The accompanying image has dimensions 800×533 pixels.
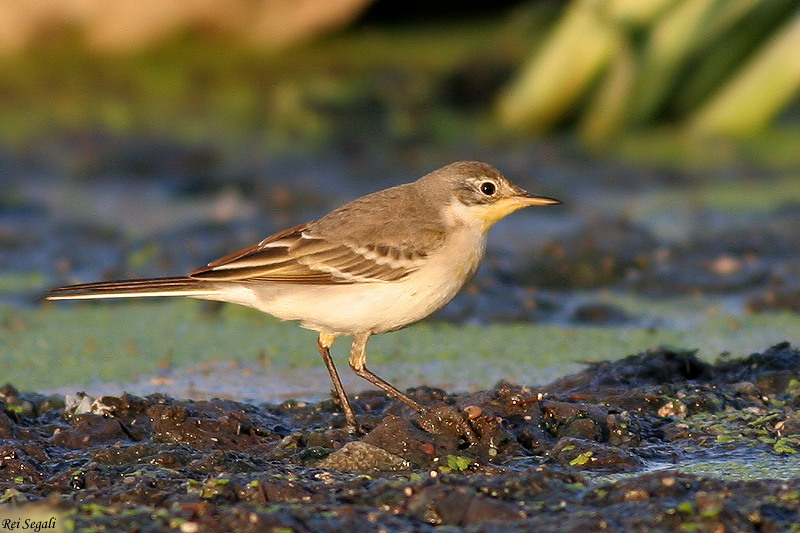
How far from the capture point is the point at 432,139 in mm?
13789

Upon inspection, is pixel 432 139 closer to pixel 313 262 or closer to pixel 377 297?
pixel 313 262

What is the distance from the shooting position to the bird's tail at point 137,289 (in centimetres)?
701

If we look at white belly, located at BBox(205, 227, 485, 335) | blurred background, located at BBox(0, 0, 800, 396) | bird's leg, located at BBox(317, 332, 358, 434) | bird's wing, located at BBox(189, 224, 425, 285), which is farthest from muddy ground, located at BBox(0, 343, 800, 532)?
blurred background, located at BBox(0, 0, 800, 396)

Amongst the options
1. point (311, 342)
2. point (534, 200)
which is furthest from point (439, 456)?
point (311, 342)

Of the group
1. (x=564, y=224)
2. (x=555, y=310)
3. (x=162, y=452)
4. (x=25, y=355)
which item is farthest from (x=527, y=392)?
(x=564, y=224)

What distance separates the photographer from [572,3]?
12922 mm

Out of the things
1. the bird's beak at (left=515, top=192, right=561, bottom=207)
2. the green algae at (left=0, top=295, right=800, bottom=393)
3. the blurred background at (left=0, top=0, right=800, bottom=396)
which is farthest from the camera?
the blurred background at (left=0, top=0, right=800, bottom=396)

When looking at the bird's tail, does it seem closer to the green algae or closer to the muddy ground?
the muddy ground

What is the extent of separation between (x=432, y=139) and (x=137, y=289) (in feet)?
23.6

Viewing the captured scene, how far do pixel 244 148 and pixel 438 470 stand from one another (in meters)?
8.46

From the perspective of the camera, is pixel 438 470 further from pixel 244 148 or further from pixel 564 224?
pixel 244 148

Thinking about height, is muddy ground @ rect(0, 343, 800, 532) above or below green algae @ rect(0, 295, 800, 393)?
below

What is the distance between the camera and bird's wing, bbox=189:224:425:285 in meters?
6.93

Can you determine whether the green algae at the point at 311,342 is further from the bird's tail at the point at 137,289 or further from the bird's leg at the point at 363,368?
the bird's tail at the point at 137,289
